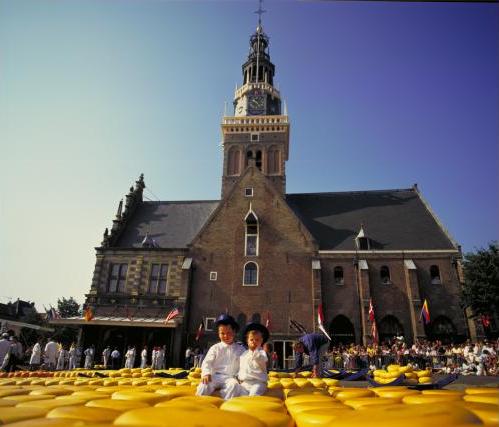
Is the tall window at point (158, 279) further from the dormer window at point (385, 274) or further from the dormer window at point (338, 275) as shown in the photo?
the dormer window at point (385, 274)

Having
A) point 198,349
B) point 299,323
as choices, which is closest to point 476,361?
point 299,323

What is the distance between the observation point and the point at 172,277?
28.4 m

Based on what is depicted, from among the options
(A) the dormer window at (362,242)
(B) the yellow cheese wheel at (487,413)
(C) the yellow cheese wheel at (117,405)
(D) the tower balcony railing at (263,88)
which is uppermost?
(D) the tower balcony railing at (263,88)

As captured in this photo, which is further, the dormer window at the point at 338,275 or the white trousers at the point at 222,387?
the dormer window at the point at 338,275

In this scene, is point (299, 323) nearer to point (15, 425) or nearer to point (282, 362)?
point (282, 362)

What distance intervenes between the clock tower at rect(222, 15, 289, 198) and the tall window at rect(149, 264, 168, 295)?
31.4ft

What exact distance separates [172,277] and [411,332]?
61.2 feet

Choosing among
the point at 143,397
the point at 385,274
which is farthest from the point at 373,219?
the point at 143,397

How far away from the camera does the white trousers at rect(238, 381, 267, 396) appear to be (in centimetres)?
525

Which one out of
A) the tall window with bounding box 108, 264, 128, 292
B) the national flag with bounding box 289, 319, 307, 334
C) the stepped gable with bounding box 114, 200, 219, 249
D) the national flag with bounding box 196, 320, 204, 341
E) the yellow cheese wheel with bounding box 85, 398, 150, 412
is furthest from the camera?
the stepped gable with bounding box 114, 200, 219, 249

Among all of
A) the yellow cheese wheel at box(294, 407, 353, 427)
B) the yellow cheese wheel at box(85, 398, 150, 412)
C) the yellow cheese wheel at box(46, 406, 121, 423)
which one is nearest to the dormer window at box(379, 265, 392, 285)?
the yellow cheese wheel at box(294, 407, 353, 427)

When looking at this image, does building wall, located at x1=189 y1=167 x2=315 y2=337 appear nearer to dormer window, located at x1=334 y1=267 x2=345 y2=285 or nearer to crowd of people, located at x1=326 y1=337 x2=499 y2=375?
dormer window, located at x1=334 y1=267 x2=345 y2=285

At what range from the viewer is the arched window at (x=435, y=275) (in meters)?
26.2

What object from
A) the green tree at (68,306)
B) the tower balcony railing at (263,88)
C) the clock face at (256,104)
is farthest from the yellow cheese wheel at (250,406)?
the green tree at (68,306)
